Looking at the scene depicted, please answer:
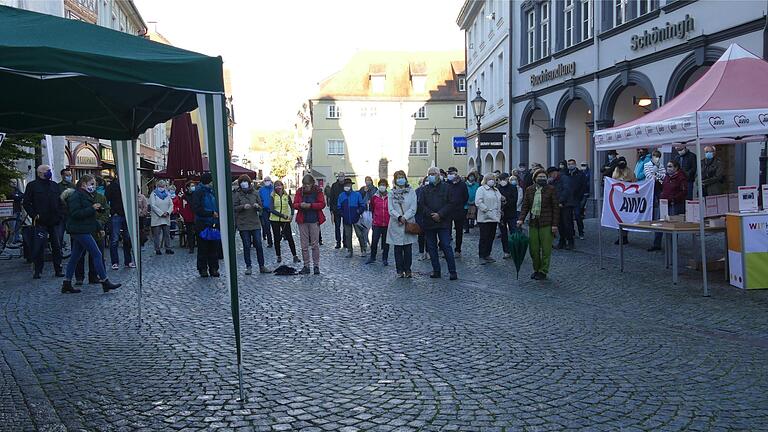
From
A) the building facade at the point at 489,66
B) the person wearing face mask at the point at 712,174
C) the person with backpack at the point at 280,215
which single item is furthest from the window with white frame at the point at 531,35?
the person with backpack at the point at 280,215

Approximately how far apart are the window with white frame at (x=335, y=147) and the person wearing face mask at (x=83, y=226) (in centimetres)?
5503

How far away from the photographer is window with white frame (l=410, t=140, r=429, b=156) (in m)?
65.7

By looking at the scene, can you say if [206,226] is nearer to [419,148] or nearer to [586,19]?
[586,19]

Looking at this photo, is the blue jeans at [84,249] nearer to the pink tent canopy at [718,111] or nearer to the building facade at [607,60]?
the pink tent canopy at [718,111]

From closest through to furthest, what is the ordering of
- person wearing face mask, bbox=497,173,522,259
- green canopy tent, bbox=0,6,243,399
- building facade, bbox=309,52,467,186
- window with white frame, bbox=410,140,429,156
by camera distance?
green canopy tent, bbox=0,6,243,399 < person wearing face mask, bbox=497,173,522,259 < building facade, bbox=309,52,467,186 < window with white frame, bbox=410,140,429,156

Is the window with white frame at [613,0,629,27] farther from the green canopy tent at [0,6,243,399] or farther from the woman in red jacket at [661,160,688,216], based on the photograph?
the green canopy tent at [0,6,243,399]

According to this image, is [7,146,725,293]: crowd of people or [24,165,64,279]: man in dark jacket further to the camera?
[24,165,64,279]: man in dark jacket

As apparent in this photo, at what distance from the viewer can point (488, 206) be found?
1430 cm

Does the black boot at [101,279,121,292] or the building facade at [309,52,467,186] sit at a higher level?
the building facade at [309,52,467,186]

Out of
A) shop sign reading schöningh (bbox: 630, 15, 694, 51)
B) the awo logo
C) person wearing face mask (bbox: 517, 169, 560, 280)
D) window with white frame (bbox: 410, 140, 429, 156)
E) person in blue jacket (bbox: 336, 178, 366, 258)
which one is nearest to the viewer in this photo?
the awo logo

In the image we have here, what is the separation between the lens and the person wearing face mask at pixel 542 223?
38.0ft

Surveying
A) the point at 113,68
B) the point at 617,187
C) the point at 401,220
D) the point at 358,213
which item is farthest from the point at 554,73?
the point at 113,68

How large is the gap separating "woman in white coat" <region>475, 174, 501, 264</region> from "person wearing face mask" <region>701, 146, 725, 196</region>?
13.0ft

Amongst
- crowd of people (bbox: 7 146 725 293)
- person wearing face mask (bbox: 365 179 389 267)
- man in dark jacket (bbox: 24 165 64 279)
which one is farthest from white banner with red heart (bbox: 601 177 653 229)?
man in dark jacket (bbox: 24 165 64 279)
